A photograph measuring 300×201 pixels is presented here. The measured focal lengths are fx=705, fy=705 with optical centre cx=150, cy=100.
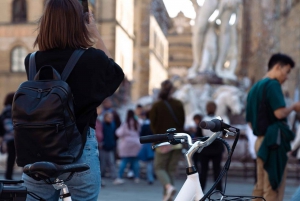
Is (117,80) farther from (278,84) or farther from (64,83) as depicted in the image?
(278,84)

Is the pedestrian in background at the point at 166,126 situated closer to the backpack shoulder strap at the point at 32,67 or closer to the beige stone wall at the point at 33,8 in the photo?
the backpack shoulder strap at the point at 32,67

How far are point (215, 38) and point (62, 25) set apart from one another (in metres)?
16.3

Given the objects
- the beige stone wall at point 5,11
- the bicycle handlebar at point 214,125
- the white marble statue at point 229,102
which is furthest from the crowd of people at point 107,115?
the beige stone wall at point 5,11

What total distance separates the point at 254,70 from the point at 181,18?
150 ft

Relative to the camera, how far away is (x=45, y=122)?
3.10m

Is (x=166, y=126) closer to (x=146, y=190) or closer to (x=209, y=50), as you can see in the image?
(x=146, y=190)

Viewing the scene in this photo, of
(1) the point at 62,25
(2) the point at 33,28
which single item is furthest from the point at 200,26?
(2) the point at 33,28

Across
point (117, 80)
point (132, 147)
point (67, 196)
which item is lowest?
point (132, 147)

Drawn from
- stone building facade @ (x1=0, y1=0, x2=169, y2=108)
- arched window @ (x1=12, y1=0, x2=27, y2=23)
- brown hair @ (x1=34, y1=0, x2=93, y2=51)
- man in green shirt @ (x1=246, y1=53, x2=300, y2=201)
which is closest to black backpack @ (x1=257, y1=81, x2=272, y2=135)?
man in green shirt @ (x1=246, y1=53, x2=300, y2=201)

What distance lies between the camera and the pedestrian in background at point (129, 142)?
535 inches

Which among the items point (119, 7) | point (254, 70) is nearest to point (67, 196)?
point (254, 70)

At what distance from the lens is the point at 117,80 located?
3.52m

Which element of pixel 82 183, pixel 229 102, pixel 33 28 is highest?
pixel 33 28

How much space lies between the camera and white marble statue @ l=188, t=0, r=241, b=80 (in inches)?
748
